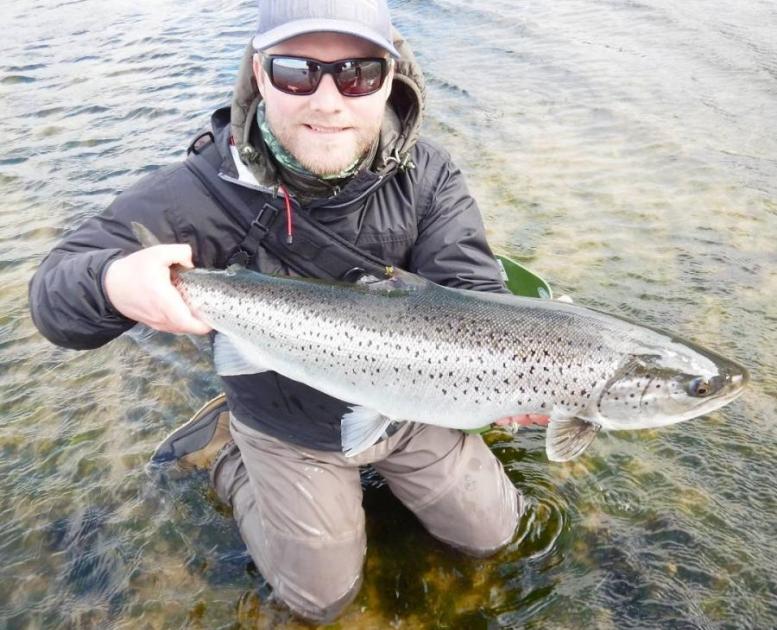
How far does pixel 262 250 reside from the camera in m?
3.33

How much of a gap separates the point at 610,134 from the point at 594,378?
272 inches

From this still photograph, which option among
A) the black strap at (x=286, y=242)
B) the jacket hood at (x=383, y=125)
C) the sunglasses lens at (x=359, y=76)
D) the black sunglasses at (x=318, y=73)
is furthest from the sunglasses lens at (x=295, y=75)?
A: the black strap at (x=286, y=242)

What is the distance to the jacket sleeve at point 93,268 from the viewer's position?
2861 millimetres

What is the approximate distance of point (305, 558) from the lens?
329 cm

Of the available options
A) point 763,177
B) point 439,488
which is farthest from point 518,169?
point 439,488

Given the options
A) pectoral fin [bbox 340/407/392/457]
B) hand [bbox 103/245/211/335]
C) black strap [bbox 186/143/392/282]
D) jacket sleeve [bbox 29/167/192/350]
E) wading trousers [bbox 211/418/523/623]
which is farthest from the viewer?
wading trousers [bbox 211/418/523/623]

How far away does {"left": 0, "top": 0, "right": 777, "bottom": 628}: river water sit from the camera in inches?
133

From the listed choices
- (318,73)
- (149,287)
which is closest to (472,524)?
(149,287)

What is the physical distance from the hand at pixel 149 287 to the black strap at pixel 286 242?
0.47 m

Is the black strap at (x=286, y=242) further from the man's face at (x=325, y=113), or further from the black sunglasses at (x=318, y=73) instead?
the black sunglasses at (x=318, y=73)

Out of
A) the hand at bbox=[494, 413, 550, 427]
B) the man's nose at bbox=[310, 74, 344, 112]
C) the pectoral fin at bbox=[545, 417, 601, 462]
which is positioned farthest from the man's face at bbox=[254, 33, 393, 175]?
the pectoral fin at bbox=[545, 417, 601, 462]

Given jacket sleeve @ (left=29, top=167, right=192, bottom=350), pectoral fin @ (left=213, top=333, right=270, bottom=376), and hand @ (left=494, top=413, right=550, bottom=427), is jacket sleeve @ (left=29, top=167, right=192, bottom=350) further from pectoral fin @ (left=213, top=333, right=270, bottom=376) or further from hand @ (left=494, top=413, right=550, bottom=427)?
hand @ (left=494, top=413, right=550, bottom=427)

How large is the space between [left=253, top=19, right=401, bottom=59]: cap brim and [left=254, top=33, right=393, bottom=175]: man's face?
7 cm

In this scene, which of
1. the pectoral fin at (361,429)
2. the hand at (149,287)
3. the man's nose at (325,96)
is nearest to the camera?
the hand at (149,287)
